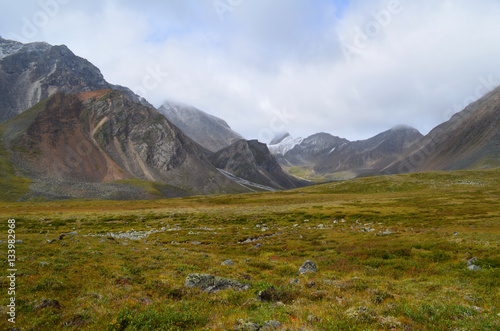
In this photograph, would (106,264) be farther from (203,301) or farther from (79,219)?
(79,219)

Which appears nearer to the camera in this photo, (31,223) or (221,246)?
(221,246)

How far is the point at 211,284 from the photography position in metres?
13.8

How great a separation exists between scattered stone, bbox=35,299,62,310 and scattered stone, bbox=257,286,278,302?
8.75 metres

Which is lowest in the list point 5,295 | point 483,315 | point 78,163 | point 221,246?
point 221,246

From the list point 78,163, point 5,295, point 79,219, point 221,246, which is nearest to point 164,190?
point 78,163

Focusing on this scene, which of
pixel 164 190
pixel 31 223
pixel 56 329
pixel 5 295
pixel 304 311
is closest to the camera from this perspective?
pixel 56 329

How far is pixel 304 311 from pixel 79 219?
5760 cm

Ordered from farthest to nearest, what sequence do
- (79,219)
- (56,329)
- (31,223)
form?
1. (79,219)
2. (31,223)
3. (56,329)

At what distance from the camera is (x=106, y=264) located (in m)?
17.4

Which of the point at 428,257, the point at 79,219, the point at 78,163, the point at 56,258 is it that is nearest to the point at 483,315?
the point at 428,257

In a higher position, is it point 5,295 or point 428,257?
point 5,295

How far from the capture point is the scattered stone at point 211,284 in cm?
1348

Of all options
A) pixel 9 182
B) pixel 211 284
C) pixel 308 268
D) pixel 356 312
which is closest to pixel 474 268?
pixel 308 268

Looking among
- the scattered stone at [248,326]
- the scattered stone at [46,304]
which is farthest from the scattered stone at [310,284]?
the scattered stone at [46,304]
